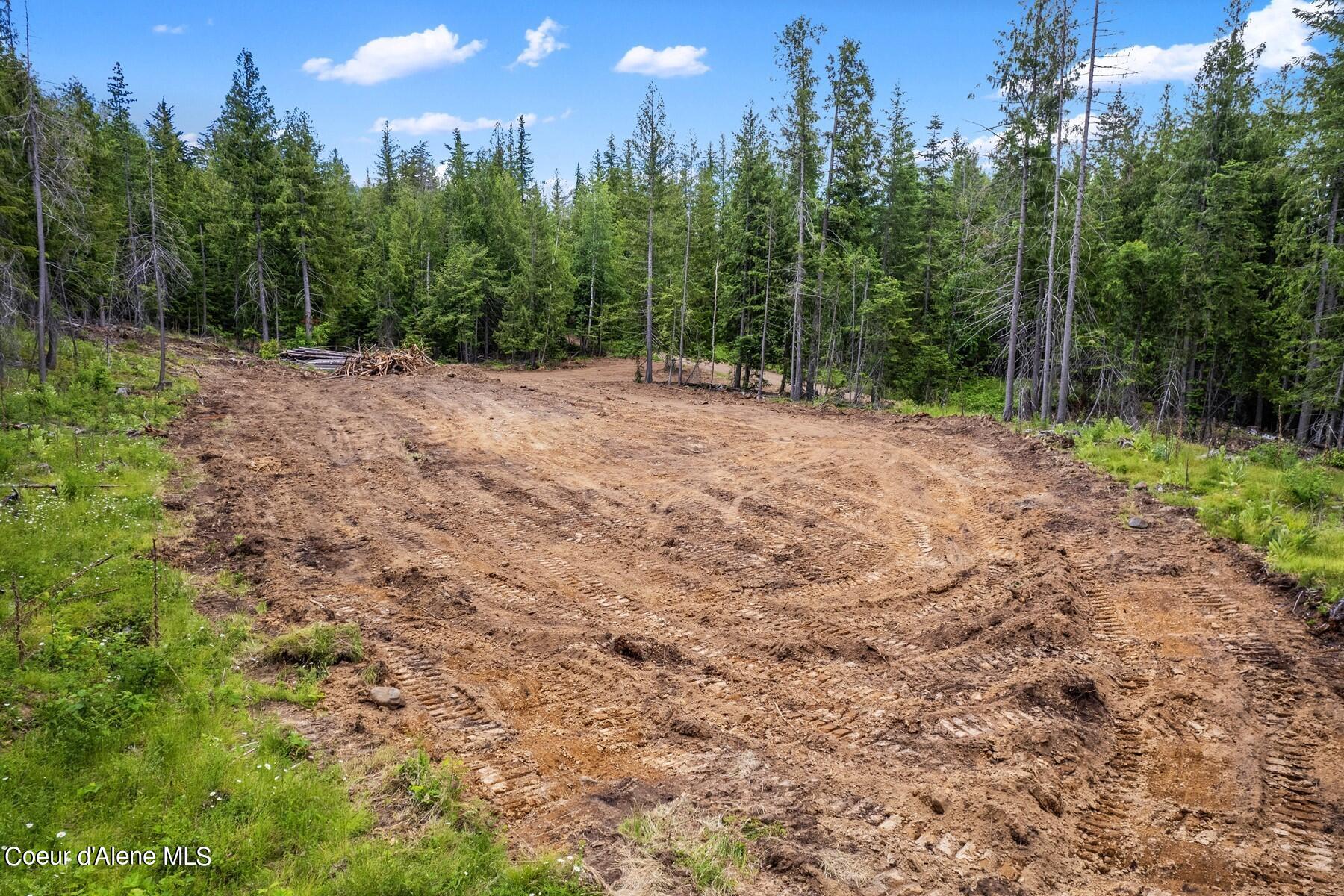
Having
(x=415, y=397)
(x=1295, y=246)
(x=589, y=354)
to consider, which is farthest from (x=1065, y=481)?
(x=589, y=354)

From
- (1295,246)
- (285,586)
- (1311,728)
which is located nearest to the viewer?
(1311,728)

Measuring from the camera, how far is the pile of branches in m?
28.5

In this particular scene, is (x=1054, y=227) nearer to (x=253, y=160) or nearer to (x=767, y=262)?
(x=767, y=262)

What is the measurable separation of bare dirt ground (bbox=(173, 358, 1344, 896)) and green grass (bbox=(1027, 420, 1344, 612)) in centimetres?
44

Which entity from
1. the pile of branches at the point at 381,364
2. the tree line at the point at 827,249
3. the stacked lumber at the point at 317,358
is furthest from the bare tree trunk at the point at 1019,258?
the stacked lumber at the point at 317,358

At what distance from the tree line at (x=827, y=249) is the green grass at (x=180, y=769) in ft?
40.0

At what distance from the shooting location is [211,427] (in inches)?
633

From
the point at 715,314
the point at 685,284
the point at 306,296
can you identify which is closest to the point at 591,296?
the point at 715,314

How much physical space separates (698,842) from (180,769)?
11.7ft

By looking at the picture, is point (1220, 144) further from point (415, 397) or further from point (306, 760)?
point (306, 760)

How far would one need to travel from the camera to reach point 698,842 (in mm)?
4289

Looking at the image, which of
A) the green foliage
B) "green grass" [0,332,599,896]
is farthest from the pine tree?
the green foliage

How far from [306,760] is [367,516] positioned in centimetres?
619

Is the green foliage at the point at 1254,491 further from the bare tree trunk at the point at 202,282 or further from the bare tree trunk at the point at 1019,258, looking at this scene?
the bare tree trunk at the point at 202,282
